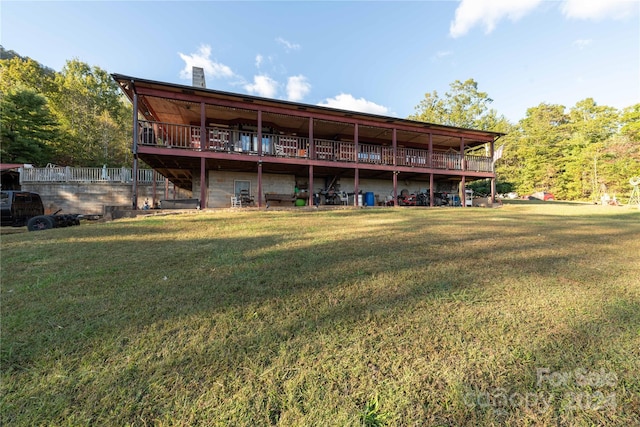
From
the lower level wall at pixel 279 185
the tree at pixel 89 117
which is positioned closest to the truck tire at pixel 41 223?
the lower level wall at pixel 279 185

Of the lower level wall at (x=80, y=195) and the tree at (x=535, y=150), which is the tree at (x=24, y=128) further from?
the tree at (x=535, y=150)

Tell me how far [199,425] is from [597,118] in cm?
4863

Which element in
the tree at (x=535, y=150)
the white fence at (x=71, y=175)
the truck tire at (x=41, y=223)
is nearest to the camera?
the truck tire at (x=41, y=223)

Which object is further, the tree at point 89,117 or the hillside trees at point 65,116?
the tree at point 89,117

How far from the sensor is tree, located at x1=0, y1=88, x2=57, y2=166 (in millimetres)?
21500

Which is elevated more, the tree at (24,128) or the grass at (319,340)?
the tree at (24,128)

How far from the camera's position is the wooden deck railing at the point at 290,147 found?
11506mm

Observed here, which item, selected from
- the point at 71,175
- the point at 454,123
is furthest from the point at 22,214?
the point at 454,123

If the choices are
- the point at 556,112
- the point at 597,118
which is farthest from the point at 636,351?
the point at 556,112

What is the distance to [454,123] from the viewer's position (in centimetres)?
3497

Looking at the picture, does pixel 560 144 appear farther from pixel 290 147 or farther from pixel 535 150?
pixel 290 147

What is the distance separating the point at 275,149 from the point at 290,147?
2.72 ft

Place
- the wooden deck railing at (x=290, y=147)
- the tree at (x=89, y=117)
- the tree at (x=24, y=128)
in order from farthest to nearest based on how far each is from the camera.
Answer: the tree at (x=89, y=117), the tree at (x=24, y=128), the wooden deck railing at (x=290, y=147)

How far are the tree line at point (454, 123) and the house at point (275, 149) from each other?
1675cm
